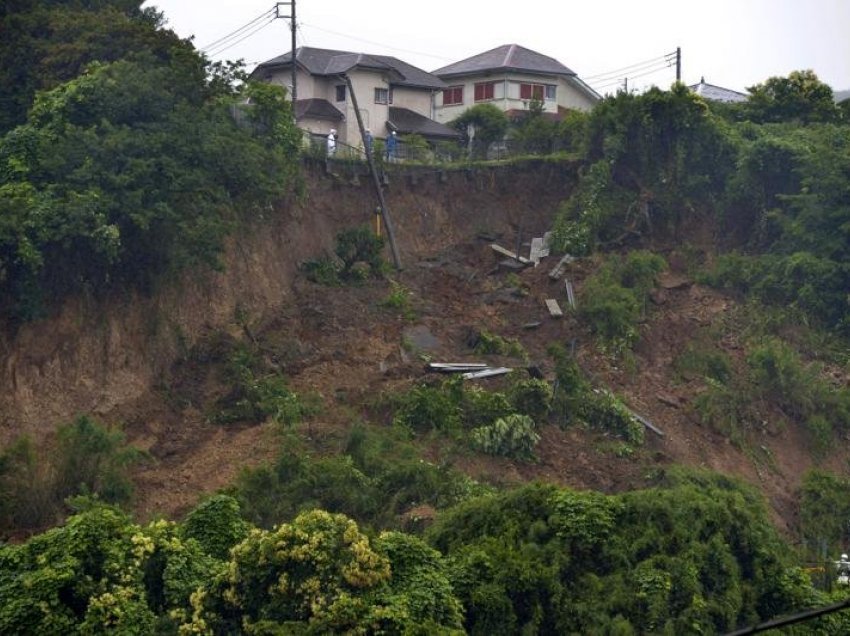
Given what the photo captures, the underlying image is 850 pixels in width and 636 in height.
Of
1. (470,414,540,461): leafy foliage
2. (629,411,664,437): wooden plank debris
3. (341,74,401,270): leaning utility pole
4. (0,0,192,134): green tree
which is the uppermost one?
(0,0,192,134): green tree

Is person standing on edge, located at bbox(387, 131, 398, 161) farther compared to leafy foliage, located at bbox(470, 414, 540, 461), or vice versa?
person standing on edge, located at bbox(387, 131, 398, 161)

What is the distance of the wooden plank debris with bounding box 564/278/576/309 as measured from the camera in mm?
34469

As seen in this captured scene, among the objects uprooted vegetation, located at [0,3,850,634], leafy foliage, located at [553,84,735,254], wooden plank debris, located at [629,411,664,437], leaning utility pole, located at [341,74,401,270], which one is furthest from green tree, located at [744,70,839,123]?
wooden plank debris, located at [629,411,664,437]

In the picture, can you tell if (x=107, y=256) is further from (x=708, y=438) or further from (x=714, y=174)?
(x=714, y=174)

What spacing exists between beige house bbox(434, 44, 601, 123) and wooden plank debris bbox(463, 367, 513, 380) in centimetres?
1457

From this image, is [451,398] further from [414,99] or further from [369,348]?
[414,99]

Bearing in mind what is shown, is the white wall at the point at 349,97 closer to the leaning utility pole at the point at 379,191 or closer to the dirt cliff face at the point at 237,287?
the leaning utility pole at the point at 379,191

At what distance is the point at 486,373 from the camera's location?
101 ft

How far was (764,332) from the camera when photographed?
112 ft

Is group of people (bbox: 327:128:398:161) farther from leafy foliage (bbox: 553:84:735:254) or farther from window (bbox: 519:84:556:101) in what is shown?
window (bbox: 519:84:556:101)

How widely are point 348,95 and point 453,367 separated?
37.8ft

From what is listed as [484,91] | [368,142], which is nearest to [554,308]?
[368,142]

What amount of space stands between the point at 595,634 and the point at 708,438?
11204 millimetres

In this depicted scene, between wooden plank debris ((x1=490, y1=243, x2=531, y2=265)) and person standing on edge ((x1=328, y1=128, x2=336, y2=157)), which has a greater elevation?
person standing on edge ((x1=328, y1=128, x2=336, y2=157))
